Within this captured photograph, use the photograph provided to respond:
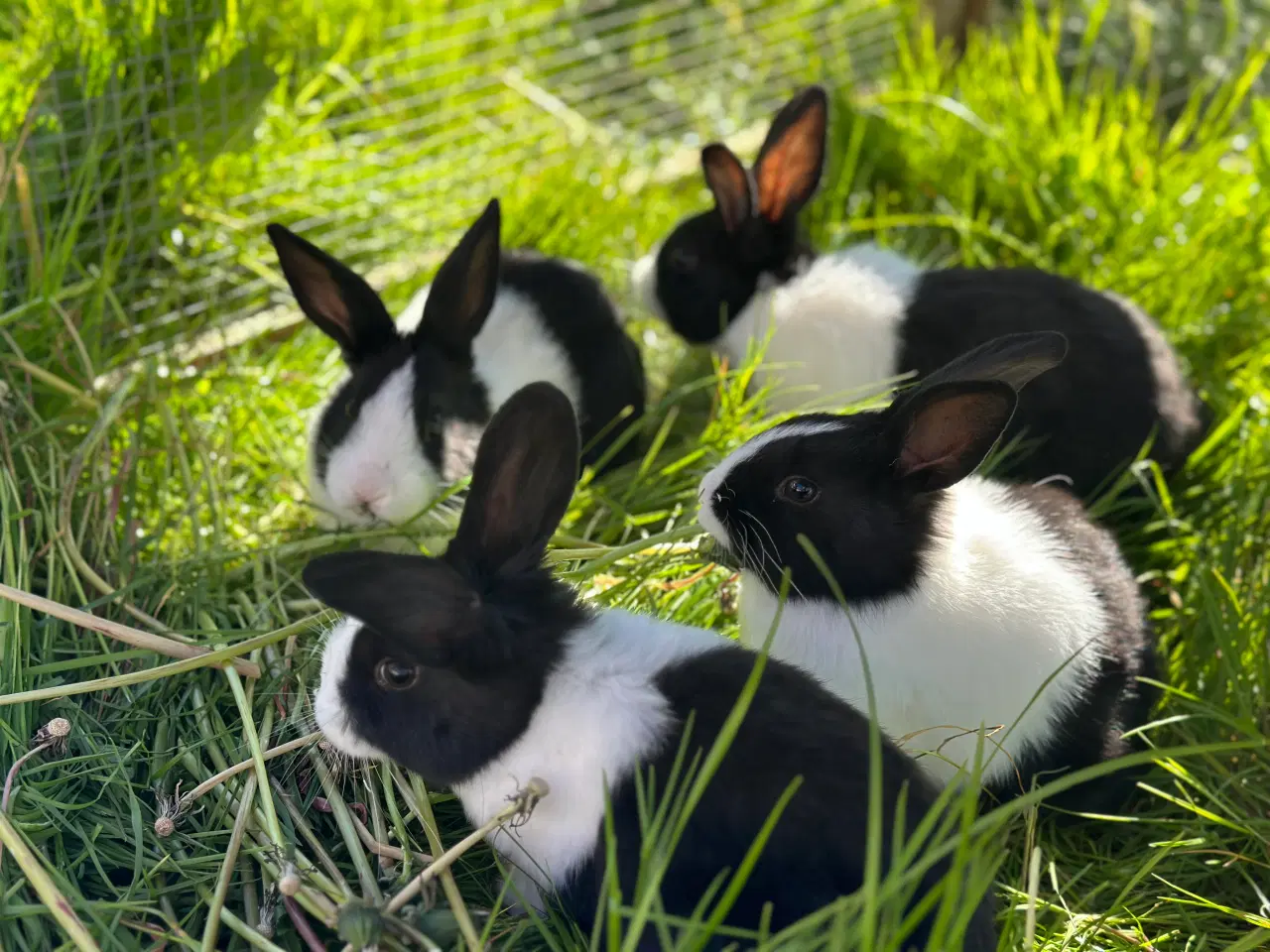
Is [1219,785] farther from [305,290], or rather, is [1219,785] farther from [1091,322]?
[305,290]

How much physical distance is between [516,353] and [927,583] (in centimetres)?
142

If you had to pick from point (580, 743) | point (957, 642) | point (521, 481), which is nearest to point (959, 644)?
point (957, 642)

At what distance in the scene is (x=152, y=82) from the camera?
3926 millimetres

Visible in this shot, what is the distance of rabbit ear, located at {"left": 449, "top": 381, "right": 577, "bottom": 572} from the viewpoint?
218 centimetres

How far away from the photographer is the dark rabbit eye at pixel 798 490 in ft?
8.55

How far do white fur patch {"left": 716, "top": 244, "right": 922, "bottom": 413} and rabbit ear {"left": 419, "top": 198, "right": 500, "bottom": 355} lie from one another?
2.61 feet

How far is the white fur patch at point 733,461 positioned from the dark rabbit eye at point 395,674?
768 millimetres

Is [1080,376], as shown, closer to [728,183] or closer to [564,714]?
[728,183]

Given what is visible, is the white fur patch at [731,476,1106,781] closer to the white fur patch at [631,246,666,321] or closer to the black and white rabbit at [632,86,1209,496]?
the black and white rabbit at [632,86,1209,496]

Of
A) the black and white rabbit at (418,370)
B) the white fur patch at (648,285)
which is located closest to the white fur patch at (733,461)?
the black and white rabbit at (418,370)

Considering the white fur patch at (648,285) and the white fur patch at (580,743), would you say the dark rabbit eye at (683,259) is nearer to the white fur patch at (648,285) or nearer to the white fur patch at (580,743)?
the white fur patch at (648,285)

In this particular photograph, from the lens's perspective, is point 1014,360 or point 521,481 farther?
point 1014,360

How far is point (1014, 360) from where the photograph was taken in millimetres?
2545

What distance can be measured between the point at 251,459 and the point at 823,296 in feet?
5.58
